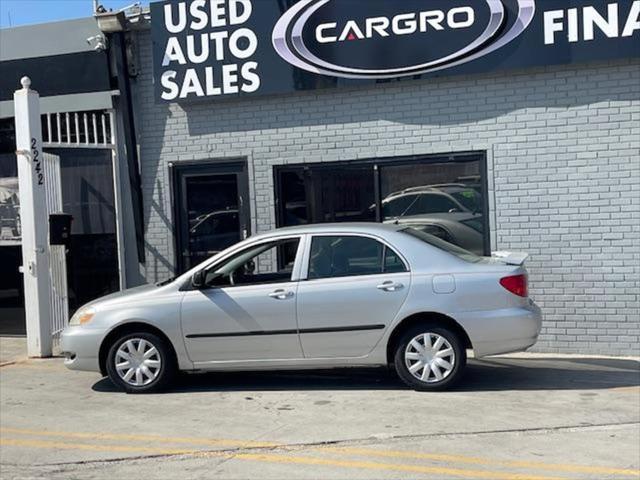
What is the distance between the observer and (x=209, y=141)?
35.6ft

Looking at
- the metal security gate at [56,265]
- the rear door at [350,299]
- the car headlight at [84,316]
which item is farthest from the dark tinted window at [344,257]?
Answer: the metal security gate at [56,265]

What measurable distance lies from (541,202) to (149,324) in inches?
193

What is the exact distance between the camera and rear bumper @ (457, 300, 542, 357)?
285 inches

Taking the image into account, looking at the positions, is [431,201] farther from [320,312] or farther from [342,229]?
[320,312]

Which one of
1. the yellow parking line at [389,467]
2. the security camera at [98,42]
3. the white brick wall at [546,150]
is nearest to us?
the yellow parking line at [389,467]

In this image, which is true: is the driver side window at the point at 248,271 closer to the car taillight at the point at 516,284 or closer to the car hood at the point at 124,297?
the car hood at the point at 124,297

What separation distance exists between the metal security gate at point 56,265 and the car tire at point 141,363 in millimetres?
2905

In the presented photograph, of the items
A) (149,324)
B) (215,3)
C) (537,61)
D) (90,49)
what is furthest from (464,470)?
(90,49)

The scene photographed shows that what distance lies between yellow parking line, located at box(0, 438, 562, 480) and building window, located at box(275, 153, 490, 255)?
4895mm

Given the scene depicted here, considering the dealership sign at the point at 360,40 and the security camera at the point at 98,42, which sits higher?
the security camera at the point at 98,42

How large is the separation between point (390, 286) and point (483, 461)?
2.23 m

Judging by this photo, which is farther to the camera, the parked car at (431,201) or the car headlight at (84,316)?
the parked car at (431,201)

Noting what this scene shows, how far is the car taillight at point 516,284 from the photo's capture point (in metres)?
7.23

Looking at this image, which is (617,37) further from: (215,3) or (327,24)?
(215,3)
